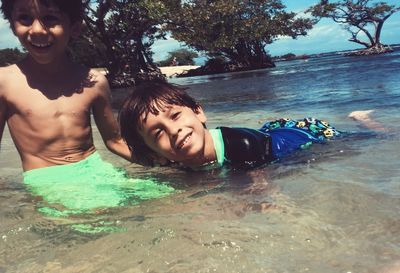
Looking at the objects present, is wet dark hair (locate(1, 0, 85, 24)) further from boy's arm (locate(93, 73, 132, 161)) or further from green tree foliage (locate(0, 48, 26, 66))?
green tree foliage (locate(0, 48, 26, 66))

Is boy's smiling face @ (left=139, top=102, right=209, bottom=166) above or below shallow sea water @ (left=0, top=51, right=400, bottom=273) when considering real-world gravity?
above

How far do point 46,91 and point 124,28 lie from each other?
17.0 meters

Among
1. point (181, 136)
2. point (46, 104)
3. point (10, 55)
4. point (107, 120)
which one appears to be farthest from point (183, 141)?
point (10, 55)

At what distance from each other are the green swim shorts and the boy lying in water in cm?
24

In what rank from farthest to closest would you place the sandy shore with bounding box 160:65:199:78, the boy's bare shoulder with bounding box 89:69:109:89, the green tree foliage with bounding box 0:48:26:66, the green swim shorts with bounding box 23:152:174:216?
the green tree foliage with bounding box 0:48:26:66 → the sandy shore with bounding box 160:65:199:78 → the boy's bare shoulder with bounding box 89:69:109:89 → the green swim shorts with bounding box 23:152:174:216

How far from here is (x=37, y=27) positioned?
2627mm

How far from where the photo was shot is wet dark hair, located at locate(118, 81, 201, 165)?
281cm

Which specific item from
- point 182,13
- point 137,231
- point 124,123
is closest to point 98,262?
point 137,231

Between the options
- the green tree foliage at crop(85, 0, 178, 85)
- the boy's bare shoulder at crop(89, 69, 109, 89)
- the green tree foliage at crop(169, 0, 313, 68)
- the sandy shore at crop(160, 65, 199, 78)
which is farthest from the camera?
the sandy shore at crop(160, 65, 199, 78)

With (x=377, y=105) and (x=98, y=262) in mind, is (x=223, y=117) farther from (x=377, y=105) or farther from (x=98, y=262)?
(x=98, y=262)

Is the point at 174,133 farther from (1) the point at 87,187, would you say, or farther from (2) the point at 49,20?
(2) the point at 49,20

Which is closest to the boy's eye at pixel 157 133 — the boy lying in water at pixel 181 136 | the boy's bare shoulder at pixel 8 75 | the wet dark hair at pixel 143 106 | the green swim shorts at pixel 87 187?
the boy lying in water at pixel 181 136

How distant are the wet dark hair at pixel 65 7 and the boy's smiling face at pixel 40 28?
0.08ft

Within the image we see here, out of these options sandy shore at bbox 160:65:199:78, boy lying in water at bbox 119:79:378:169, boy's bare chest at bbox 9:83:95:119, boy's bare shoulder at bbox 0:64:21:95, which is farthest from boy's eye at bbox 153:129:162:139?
sandy shore at bbox 160:65:199:78
